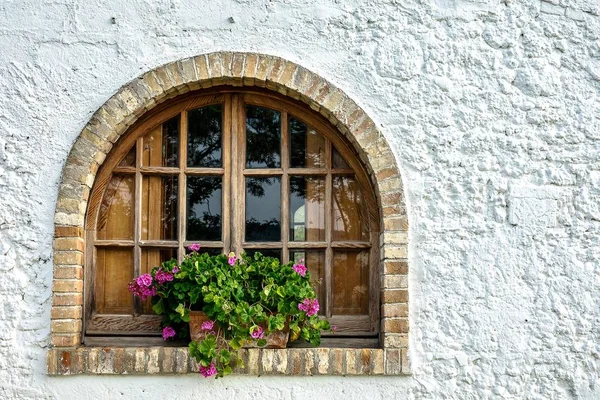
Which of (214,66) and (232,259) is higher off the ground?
(214,66)

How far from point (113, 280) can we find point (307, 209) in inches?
45.8

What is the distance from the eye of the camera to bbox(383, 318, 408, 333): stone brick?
3.65 metres

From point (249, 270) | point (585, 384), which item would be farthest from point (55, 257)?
point (585, 384)

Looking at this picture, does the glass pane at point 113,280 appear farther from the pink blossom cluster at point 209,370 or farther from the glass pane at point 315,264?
the glass pane at point 315,264

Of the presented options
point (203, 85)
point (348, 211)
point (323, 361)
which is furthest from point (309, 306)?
point (203, 85)

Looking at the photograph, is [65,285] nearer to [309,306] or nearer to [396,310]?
[309,306]

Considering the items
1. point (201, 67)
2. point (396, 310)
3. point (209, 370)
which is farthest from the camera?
point (201, 67)

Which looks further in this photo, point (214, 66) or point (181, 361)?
point (214, 66)

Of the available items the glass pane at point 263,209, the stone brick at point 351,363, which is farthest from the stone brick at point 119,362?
the stone brick at point 351,363

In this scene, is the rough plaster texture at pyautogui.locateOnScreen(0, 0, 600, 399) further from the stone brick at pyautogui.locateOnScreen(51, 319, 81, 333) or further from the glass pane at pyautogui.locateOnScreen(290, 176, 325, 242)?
the glass pane at pyautogui.locateOnScreen(290, 176, 325, 242)

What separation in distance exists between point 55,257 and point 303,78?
1634 mm

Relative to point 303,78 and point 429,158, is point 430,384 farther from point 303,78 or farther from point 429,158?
point 303,78

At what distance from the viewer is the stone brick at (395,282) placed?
12.0 feet

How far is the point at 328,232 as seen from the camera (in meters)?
3.89
